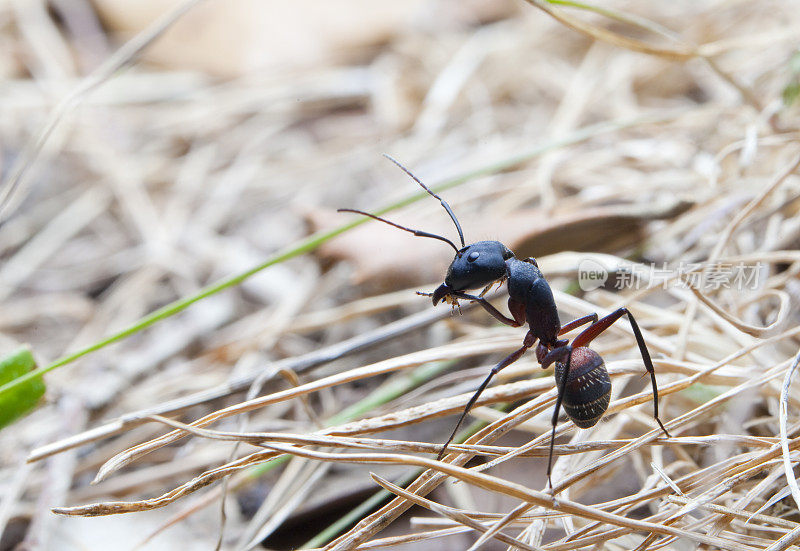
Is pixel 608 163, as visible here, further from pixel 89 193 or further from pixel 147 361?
pixel 89 193

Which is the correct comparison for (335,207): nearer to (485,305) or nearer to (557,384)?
(485,305)

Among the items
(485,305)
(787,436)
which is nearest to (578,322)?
(485,305)

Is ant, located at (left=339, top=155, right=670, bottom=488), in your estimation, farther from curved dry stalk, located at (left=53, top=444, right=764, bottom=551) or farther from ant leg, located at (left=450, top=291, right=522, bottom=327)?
curved dry stalk, located at (left=53, top=444, right=764, bottom=551)

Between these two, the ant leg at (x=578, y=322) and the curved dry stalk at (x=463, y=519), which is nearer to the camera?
the curved dry stalk at (x=463, y=519)

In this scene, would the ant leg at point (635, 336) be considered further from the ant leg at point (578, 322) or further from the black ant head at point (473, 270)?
the black ant head at point (473, 270)

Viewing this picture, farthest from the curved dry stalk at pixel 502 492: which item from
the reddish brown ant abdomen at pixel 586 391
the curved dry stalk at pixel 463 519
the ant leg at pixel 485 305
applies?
the ant leg at pixel 485 305

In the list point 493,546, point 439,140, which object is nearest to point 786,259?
point 493,546

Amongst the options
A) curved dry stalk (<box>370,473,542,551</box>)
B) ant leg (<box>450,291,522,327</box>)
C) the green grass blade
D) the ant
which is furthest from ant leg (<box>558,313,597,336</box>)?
the green grass blade

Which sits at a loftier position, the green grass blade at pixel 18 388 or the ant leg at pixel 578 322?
the green grass blade at pixel 18 388
